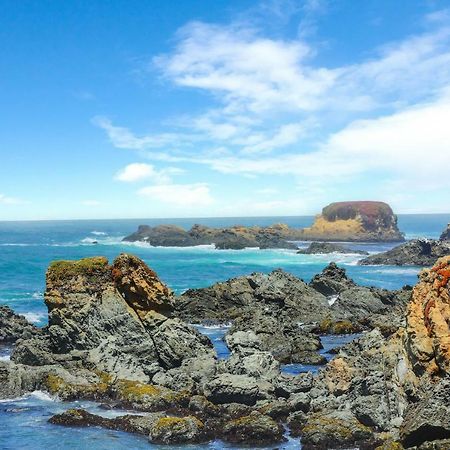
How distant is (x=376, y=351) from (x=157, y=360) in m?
12.9

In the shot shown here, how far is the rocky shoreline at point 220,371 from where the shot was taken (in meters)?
20.8

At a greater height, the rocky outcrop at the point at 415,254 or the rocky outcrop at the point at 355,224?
the rocky outcrop at the point at 355,224

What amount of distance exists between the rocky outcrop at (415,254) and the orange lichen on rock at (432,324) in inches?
3445

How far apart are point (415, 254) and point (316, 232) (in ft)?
229

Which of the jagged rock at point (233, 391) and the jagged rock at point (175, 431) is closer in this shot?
the jagged rock at point (175, 431)

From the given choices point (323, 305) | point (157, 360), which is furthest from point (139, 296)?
point (323, 305)

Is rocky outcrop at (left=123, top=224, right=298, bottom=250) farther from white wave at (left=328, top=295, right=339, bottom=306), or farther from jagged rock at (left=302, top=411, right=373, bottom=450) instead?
jagged rock at (left=302, top=411, right=373, bottom=450)

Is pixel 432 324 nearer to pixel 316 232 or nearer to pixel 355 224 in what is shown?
pixel 316 232

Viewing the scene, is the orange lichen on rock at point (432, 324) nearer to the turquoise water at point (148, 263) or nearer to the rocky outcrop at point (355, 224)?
the turquoise water at point (148, 263)

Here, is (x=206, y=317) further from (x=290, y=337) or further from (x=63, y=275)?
(x=63, y=275)

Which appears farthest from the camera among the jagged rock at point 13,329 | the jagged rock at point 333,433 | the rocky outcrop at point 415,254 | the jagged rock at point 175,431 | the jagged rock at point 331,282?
the rocky outcrop at point 415,254

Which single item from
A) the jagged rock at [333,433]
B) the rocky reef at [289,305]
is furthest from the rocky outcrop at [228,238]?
the jagged rock at [333,433]

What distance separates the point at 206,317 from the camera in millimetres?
52375

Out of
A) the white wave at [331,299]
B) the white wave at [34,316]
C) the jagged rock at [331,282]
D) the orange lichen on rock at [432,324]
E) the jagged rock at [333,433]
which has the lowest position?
the white wave at [34,316]
